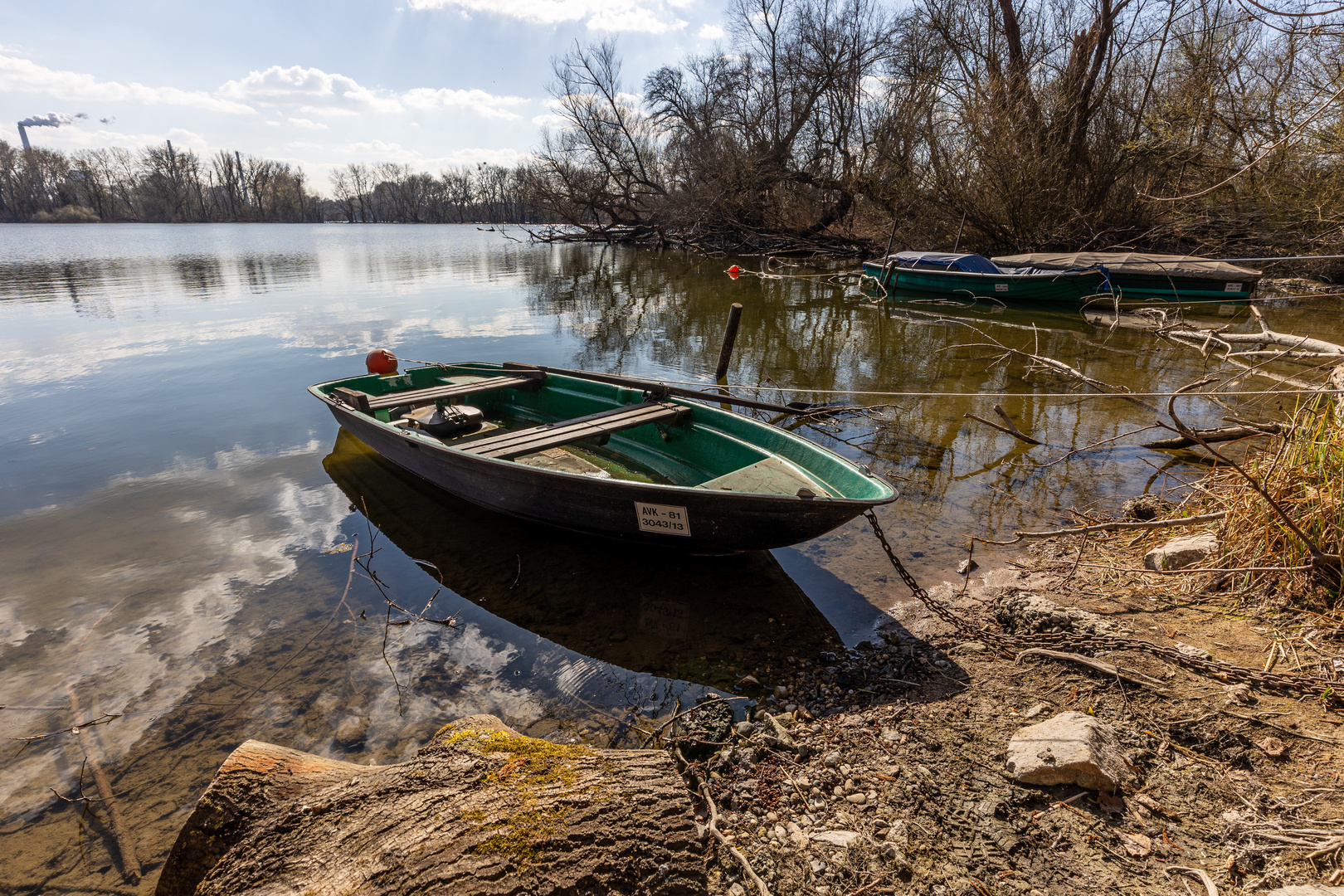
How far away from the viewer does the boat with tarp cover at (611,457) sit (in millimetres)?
4207

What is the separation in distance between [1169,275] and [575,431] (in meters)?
15.3

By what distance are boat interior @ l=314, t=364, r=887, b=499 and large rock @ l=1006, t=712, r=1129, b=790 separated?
1.63 m

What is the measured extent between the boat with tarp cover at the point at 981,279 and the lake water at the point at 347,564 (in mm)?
2726

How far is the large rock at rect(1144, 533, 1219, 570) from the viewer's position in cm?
385

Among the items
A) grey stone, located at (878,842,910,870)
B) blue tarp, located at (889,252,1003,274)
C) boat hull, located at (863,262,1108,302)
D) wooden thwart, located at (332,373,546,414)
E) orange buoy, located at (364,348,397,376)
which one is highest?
blue tarp, located at (889,252,1003,274)

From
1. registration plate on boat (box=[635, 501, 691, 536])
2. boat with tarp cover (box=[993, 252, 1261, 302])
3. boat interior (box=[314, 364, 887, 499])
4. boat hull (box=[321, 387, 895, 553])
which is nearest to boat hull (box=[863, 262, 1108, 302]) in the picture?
boat with tarp cover (box=[993, 252, 1261, 302])

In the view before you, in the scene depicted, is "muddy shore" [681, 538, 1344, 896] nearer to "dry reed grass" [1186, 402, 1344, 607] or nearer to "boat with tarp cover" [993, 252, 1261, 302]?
"dry reed grass" [1186, 402, 1344, 607]

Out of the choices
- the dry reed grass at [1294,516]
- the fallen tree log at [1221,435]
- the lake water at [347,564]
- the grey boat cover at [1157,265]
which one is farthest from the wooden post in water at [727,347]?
the grey boat cover at [1157,265]

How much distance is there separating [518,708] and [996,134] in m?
20.6

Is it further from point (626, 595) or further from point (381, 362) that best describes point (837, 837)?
point (381, 362)

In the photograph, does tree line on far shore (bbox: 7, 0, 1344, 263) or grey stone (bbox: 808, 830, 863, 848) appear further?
tree line on far shore (bbox: 7, 0, 1344, 263)

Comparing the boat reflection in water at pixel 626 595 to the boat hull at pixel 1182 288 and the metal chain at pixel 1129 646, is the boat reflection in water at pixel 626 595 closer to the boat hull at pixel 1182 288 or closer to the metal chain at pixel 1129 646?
the metal chain at pixel 1129 646

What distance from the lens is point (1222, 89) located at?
14.9 metres

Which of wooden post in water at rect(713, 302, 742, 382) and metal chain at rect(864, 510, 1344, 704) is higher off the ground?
wooden post in water at rect(713, 302, 742, 382)
